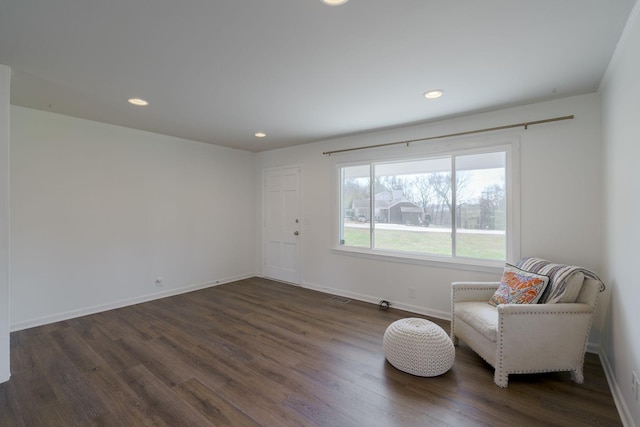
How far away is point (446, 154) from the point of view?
355cm

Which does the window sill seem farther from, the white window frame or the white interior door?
the white interior door

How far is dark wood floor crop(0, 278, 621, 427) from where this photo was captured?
6.17 feet

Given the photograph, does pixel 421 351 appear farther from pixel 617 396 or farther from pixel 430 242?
pixel 430 242

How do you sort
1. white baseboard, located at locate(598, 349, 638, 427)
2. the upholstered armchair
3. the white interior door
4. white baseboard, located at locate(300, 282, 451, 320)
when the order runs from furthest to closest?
the white interior door, white baseboard, located at locate(300, 282, 451, 320), the upholstered armchair, white baseboard, located at locate(598, 349, 638, 427)

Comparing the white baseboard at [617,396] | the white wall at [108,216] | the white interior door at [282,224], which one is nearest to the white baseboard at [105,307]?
the white wall at [108,216]

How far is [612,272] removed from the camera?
232 centimetres

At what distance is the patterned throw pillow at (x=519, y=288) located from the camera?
7.66ft

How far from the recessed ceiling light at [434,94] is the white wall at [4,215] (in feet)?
11.3

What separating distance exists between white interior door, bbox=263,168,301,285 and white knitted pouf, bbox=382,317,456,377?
2839mm

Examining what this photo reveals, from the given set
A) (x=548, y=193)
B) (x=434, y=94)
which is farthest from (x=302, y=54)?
(x=548, y=193)

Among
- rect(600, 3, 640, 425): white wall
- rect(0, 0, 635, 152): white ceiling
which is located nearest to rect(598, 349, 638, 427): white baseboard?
rect(600, 3, 640, 425): white wall

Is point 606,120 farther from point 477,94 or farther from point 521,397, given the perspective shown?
point 521,397

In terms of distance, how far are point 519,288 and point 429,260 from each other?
1235 millimetres

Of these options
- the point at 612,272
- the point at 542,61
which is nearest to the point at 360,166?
the point at 542,61
